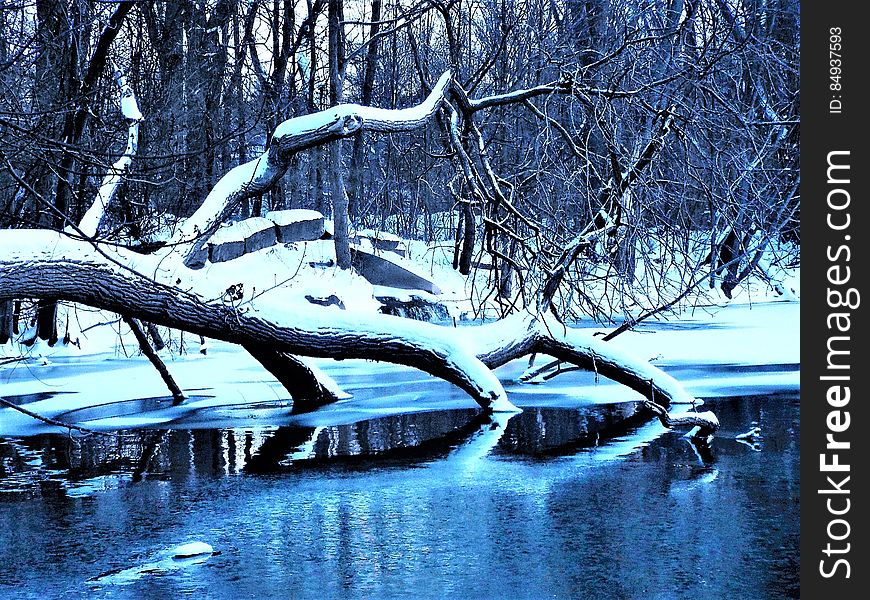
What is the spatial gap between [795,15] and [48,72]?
10285 millimetres

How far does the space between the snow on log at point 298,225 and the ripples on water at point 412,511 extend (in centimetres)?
1420

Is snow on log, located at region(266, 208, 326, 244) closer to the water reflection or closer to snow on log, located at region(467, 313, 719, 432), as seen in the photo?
snow on log, located at region(467, 313, 719, 432)

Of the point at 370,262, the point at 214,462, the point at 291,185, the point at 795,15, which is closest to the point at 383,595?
the point at 214,462

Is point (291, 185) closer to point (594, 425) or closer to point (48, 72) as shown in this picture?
point (48, 72)

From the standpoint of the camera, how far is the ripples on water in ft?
16.9

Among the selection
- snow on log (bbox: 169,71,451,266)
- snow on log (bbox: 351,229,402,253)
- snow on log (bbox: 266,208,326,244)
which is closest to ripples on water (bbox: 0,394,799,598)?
snow on log (bbox: 169,71,451,266)

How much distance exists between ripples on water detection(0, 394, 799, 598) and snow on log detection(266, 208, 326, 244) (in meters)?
14.2

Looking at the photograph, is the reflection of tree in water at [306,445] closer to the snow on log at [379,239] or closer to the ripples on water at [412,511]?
the ripples on water at [412,511]

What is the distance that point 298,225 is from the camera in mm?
24047

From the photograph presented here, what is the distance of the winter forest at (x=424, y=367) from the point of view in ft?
18.8

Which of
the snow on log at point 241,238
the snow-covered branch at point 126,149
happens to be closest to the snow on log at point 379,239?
the snow on log at point 241,238

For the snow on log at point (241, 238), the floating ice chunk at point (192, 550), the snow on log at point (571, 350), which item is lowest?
the floating ice chunk at point (192, 550)

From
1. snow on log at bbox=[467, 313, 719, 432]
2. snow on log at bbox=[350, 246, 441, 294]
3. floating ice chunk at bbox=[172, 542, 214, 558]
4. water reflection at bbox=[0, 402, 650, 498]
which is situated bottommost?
floating ice chunk at bbox=[172, 542, 214, 558]

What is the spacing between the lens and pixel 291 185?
30.1 metres
